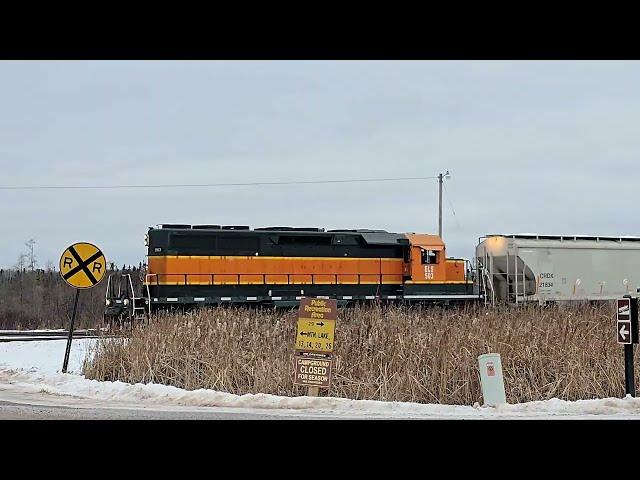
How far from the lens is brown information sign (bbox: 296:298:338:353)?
12.5 m

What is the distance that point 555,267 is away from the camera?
31.3m

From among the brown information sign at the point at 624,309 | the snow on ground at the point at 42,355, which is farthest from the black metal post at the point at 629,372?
the snow on ground at the point at 42,355

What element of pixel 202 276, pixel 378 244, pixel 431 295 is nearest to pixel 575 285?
pixel 431 295

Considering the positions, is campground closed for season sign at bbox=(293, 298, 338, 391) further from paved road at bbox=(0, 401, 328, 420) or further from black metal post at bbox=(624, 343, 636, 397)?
black metal post at bbox=(624, 343, 636, 397)

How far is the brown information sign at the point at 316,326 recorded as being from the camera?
40.9 ft

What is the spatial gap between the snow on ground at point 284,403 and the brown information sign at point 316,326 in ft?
3.31

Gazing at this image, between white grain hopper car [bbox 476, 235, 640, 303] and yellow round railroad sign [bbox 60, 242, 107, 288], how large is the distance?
1816 cm

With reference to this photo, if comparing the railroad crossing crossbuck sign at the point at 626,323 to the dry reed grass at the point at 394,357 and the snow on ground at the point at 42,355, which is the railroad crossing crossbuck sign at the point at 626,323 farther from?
the snow on ground at the point at 42,355

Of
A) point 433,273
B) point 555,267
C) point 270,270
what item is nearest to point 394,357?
point 270,270

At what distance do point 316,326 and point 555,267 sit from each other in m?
21.2

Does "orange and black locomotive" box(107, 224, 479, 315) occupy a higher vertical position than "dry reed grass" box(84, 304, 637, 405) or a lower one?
higher

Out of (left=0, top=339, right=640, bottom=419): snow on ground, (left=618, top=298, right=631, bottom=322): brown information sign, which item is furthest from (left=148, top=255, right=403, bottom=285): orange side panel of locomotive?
(left=618, top=298, right=631, bottom=322): brown information sign

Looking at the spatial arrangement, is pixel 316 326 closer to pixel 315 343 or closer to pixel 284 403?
pixel 315 343

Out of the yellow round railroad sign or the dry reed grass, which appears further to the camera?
the yellow round railroad sign
